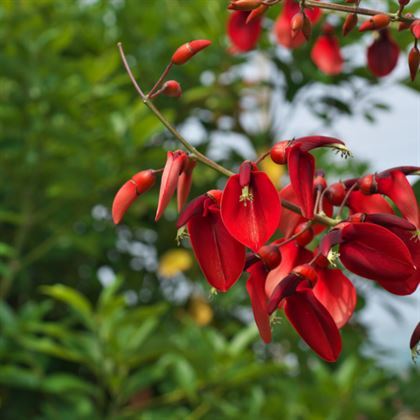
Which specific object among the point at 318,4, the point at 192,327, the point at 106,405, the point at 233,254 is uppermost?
the point at 318,4

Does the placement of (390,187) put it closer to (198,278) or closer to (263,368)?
(263,368)

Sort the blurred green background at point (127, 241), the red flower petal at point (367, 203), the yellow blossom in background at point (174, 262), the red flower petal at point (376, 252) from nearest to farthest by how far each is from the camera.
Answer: the red flower petal at point (376, 252) < the red flower petal at point (367, 203) < the blurred green background at point (127, 241) < the yellow blossom in background at point (174, 262)

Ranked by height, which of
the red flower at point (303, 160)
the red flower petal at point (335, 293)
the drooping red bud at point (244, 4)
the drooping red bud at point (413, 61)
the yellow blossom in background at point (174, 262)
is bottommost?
the yellow blossom in background at point (174, 262)

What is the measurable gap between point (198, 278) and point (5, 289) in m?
0.61

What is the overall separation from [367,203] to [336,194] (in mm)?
34

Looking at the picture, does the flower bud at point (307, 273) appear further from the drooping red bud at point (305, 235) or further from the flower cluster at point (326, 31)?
the flower cluster at point (326, 31)

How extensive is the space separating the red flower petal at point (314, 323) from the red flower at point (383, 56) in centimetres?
46

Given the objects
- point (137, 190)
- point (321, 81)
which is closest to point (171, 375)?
point (321, 81)

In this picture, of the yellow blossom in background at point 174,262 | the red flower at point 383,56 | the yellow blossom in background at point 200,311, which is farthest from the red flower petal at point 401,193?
the yellow blossom in background at point 200,311

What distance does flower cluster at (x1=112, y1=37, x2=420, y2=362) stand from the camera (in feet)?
2.04

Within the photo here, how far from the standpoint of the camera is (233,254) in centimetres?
65

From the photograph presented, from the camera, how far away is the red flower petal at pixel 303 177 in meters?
0.63

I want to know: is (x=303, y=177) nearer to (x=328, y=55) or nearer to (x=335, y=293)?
(x=335, y=293)

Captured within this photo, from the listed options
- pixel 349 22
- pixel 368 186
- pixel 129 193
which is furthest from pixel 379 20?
pixel 129 193
